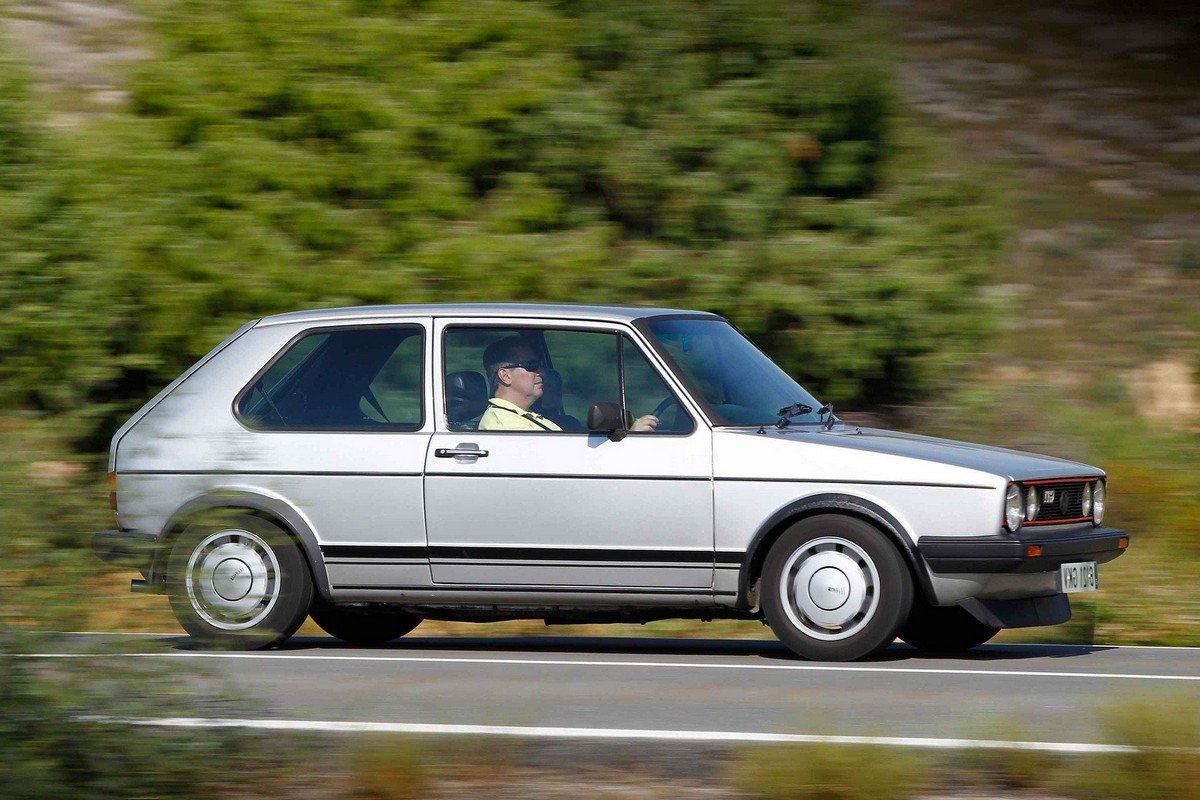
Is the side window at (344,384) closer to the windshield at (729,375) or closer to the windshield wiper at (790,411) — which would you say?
the windshield at (729,375)

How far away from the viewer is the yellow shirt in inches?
359

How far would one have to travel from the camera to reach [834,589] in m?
8.61

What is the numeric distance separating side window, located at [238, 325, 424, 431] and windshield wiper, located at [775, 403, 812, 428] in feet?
5.99

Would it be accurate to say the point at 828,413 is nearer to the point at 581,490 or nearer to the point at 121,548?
the point at 581,490

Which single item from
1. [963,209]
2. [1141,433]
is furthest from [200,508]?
[1141,433]

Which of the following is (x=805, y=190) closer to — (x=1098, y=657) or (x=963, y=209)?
(x=963, y=209)

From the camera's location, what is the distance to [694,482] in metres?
8.78

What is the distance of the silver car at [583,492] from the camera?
859 centimetres

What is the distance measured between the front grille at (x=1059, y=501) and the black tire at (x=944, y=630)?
872 millimetres

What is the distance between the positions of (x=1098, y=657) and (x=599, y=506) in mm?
2682

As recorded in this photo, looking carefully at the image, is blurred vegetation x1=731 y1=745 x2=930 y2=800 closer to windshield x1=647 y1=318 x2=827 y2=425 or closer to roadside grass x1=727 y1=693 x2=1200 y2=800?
roadside grass x1=727 y1=693 x2=1200 y2=800

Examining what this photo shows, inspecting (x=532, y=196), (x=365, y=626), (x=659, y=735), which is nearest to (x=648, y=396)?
(x=365, y=626)

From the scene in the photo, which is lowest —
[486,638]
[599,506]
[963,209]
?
[486,638]

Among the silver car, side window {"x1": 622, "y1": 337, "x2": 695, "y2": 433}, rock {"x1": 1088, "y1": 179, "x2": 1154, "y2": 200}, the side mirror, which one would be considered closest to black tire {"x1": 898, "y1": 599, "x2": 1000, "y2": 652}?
the silver car
